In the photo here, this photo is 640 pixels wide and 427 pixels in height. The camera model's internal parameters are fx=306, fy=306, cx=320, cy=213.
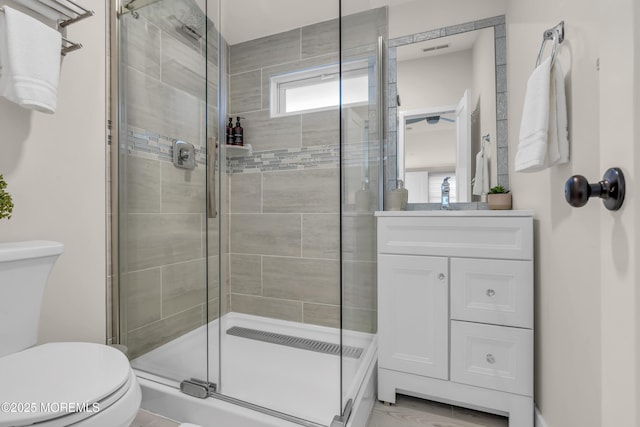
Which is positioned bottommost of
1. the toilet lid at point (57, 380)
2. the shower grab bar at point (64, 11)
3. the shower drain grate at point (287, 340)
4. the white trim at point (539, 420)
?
the shower drain grate at point (287, 340)

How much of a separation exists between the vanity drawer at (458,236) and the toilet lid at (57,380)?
45.0 inches

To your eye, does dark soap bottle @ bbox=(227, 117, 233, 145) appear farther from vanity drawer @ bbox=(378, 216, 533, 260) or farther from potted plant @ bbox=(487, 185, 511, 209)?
potted plant @ bbox=(487, 185, 511, 209)

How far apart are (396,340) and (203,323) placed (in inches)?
36.2

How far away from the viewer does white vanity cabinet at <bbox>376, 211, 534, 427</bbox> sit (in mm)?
1287

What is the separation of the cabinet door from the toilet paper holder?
853mm

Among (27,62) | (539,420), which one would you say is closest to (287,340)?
(539,420)

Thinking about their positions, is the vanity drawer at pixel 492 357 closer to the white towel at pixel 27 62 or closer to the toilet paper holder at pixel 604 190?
the toilet paper holder at pixel 604 190

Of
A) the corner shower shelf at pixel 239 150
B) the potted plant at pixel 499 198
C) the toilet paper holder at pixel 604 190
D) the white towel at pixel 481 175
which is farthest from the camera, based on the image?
the corner shower shelf at pixel 239 150

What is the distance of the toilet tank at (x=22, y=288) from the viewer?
991mm

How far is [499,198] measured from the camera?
1625mm

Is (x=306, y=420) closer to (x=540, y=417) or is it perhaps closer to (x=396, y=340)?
(x=396, y=340)

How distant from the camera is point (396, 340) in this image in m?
1.47

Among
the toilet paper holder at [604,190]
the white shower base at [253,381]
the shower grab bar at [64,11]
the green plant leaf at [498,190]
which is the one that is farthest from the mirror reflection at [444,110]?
the shower grab bar at [64,11]

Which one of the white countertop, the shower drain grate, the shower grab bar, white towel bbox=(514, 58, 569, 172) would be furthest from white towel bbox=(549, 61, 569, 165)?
the shower grab bar
